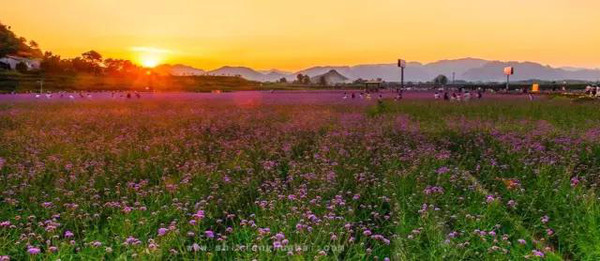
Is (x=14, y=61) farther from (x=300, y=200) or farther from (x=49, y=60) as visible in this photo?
(x=300, y=200)

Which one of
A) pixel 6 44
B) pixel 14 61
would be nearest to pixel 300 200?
pixel 6 44

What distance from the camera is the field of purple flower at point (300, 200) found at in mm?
4312

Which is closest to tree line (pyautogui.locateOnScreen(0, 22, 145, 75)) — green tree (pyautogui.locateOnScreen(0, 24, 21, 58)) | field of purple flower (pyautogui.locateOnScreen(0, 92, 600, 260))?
green tree (pyautogui.locateOnScreen(0, 24, 21, 58))

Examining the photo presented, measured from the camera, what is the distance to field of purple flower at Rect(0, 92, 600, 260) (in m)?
4.31

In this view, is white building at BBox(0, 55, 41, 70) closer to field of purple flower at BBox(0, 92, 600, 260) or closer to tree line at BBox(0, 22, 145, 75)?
tree line at BBox(0, 22, 145, 75)

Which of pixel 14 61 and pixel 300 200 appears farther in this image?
pixel 14 61

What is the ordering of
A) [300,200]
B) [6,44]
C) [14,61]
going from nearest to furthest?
1. [300,200]
2. [6,44]
3. [14,61]

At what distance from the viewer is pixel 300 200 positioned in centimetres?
530

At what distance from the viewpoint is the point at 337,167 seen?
7723 mm

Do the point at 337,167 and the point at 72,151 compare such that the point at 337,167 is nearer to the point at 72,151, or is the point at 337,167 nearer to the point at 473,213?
the point at 473,213

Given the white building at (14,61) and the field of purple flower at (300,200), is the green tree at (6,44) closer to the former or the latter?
the white building at (14,61)

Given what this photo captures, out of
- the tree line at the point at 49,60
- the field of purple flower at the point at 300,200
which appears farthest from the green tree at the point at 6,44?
the field of purple flower at the point at 300,200

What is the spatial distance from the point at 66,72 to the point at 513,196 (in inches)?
3685

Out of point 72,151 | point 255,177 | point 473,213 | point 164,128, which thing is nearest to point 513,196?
point 473,213
